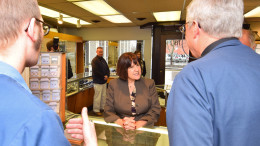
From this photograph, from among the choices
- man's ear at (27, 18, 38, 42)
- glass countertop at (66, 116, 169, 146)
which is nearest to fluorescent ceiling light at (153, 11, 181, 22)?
glass countertop at (66, 116, 169, 146)

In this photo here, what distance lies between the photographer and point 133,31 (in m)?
7.54

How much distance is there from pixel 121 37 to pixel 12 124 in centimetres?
749

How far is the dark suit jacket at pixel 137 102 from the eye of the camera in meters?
2.03

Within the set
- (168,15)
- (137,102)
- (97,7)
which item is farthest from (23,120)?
(168,15)

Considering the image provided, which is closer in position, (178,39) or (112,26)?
(178,39)

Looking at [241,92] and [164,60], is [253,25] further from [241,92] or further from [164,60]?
[241,92]

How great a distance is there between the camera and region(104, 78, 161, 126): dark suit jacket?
203 cm

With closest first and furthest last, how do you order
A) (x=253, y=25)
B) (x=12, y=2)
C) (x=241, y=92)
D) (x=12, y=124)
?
(x=12, y=124), (x=12, y=2), (x=241, y=92), (x=253, y=25)

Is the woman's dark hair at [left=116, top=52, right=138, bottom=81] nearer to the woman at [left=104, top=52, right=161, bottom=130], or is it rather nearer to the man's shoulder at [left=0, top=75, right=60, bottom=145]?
the woman at [left=104, top=52, right=161, bottom=130]

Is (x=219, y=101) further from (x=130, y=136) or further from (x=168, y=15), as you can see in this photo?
(x=168, y=15)

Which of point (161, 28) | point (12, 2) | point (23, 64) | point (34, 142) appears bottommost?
point (34, 142)

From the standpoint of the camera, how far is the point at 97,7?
4.54 meters

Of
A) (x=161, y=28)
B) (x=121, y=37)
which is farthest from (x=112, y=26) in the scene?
(x=161, y=28)

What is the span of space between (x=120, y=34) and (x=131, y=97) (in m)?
5.95
